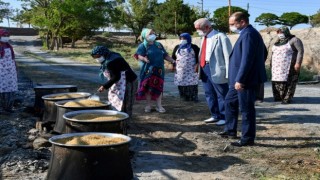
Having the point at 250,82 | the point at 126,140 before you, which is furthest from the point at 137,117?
the point at 126,140

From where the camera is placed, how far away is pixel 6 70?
24.7 feet

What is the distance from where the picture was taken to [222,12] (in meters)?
48.8

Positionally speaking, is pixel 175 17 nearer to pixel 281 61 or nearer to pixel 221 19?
pixel 221 19

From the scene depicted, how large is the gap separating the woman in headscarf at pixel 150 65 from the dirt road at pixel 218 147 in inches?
15.2

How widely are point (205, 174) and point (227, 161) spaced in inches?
20.5

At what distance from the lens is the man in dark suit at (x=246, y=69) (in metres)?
5.18

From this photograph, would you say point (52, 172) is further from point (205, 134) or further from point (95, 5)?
point (95, 5)

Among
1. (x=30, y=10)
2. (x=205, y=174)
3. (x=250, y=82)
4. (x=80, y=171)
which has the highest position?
(x=30, y=10)

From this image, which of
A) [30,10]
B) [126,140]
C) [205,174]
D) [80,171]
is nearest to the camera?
[80,171]

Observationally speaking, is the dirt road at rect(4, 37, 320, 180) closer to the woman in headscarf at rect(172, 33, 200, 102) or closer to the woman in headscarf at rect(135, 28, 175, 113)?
the woman in headscarf at rect(135, 28, 175, 113)

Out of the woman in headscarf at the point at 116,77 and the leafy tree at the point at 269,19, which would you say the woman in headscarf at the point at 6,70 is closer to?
the woman in headscarf at the point at 116,77

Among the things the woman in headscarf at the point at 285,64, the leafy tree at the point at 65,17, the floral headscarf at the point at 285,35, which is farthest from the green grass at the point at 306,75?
the leafy tree at the point at 65,17

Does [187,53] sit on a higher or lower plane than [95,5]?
lower

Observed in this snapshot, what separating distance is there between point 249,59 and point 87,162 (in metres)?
2.48
